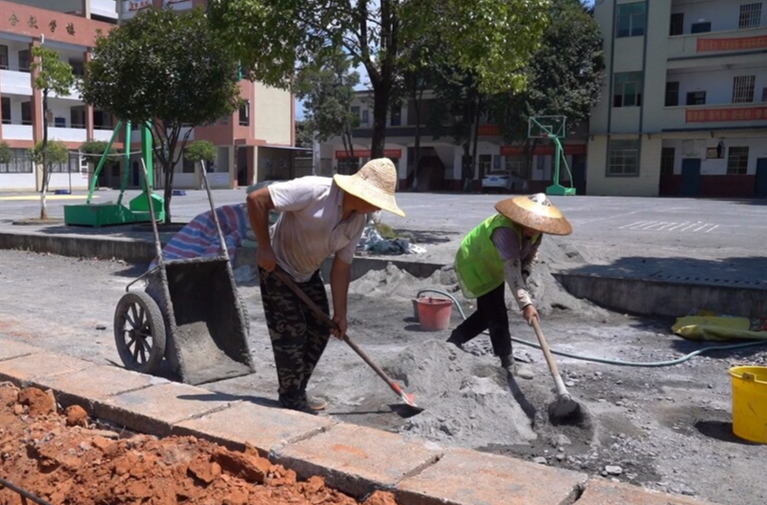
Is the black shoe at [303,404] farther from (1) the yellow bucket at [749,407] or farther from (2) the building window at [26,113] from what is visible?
(2) the building window at [26,113]

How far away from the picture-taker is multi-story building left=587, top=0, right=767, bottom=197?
3341 centimetres

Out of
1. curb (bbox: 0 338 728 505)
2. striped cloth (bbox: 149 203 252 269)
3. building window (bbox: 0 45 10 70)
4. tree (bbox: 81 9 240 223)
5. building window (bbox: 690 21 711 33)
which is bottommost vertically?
curb (bbox: 0 338 728 505)

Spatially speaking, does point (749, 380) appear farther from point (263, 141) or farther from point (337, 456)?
point (263, 141)

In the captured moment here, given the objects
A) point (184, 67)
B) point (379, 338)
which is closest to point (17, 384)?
point (379, 338)

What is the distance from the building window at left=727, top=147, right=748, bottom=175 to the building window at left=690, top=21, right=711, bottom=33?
5725 millimetres

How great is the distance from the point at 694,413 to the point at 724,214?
58.9ft

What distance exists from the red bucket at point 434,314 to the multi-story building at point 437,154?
33.0 metres

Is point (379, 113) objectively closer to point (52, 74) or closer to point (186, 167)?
point (52, 74)

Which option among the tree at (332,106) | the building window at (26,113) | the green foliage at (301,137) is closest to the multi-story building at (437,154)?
the tree at (332,106)

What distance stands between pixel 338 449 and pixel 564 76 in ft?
116

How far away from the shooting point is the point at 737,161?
34.1 metres

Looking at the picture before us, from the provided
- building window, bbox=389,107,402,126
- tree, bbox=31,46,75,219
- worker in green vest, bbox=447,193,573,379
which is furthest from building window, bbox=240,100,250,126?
worker in green vest, bbox=447,193,573,379

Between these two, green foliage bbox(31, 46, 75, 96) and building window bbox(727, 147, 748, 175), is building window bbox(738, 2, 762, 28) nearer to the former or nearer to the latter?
building window bbox(727, 147, 748, 175)

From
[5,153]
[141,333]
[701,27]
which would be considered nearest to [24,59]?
[5,153]
